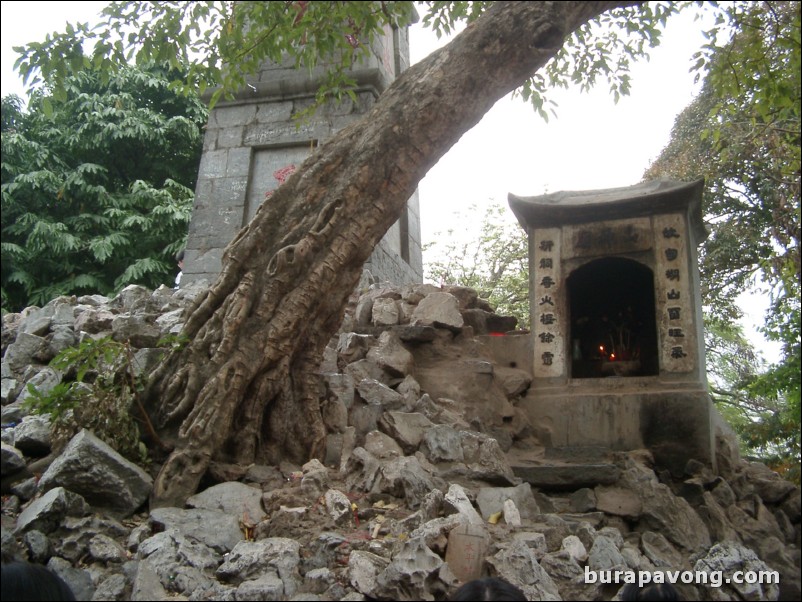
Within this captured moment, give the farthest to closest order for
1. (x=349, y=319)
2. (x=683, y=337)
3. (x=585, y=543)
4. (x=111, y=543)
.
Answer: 1. (x=349, y=319)
2. (x=683, y=337)
3. (x=585, y=543)
4. (x=111, y=543)

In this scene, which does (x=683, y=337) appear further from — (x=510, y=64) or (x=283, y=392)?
(x=283, y=392)

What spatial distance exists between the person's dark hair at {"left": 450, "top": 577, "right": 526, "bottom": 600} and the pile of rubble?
2.80 feet

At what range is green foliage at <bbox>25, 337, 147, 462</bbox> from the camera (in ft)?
14.5

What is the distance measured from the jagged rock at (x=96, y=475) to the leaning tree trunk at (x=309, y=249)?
0.31 meters

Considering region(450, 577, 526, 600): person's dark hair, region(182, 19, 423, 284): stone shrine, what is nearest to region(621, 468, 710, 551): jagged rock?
region(450, 577, 526, 600): person's dark hair

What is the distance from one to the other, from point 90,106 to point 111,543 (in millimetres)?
12335

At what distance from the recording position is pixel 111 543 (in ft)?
12.3

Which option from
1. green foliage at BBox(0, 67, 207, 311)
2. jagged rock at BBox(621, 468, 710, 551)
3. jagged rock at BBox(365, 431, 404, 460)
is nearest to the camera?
jagged rock at BBox(621, 468, 710, 551)

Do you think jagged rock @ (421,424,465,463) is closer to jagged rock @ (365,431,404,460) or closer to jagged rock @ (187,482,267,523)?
jagged rock @ (365,431,404,460)

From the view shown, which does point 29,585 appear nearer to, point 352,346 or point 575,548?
point 575,548

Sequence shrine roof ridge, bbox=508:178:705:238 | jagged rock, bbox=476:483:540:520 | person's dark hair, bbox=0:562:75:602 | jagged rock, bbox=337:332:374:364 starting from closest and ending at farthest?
person's dark hair, bbox=0:562:75:602
jagged rock, bbox=476:483:540:520
jagged rock, bbox=337:332:374:364
shrine roof ridge, bbox=508:178:705:238

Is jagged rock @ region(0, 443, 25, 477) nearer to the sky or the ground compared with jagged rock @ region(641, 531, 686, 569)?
nearer to the sky

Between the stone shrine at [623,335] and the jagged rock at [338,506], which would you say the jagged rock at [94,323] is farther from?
the stone shrine at [623,335]

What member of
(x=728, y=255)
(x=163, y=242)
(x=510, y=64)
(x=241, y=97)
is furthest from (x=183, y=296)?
(x=728, y=255)
